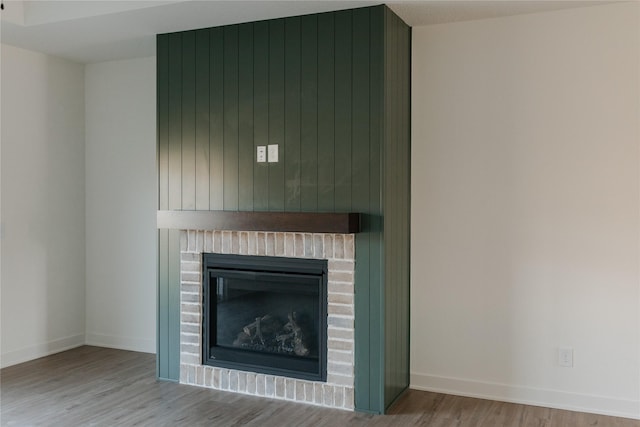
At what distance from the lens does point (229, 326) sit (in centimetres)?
390

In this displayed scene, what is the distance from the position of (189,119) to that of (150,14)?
699mm

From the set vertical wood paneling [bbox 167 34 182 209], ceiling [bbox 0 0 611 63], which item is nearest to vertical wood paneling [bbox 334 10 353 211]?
ceiling [bbox 0 0 611 63]

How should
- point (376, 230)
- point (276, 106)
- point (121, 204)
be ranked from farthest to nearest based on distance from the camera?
point (121, 204)
point (276, 106)
point (376, 230)

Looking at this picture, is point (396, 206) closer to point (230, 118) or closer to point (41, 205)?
point (230, 118)

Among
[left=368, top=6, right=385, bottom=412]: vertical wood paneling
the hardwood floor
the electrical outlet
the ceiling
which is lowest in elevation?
the hardwood floor

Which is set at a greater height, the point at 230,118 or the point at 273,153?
the point at 230,118

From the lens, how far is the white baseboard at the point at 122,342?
15.7 ft

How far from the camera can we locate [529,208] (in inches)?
142

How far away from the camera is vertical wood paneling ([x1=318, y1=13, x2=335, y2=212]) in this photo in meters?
→ 3.47

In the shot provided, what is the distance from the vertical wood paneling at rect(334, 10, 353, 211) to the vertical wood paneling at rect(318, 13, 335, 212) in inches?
1.0

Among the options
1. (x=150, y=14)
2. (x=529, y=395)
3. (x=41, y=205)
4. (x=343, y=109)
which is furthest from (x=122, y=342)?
(x=529, y=395)

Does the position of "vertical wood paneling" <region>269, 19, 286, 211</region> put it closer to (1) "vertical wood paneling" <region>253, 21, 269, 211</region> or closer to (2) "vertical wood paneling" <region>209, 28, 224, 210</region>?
(1) "vertical wood paneling" <region>253, 21, 269, 211</region>

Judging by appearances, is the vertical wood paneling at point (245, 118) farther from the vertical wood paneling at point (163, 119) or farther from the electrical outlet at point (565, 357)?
the electrical outlet at point (565, 357)

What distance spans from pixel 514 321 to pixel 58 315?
361cm
